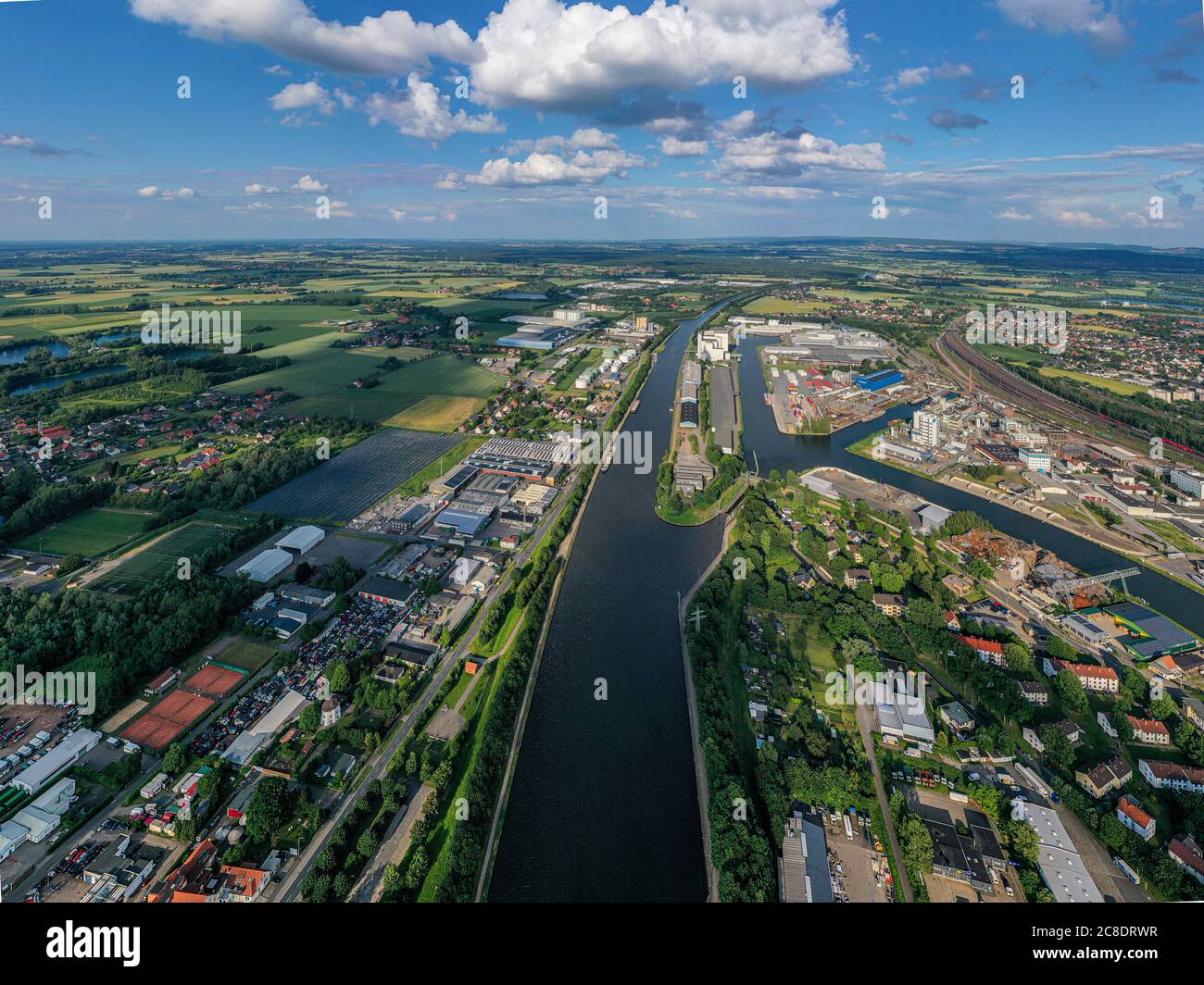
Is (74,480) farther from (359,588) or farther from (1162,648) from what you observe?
(1162,648)

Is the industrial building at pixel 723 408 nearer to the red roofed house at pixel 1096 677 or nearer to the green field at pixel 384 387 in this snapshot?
the green field at pixel 384 387

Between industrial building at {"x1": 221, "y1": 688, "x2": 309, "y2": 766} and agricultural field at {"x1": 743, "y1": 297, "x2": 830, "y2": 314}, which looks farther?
agricultural field at {"x1": 743, "y1": 297, "x2": 830, "y2": 314}

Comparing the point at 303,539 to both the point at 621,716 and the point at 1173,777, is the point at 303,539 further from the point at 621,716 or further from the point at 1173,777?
the point at 1173,777

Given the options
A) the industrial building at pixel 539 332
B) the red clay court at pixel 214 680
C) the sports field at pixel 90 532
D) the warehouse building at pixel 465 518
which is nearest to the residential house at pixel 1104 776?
the warehouse building at pixel 465 518

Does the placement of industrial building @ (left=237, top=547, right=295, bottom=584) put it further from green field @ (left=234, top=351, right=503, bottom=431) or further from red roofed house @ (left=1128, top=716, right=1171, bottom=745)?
red roofed house @ (left=1128, top=716, right=1171, bottom=745)

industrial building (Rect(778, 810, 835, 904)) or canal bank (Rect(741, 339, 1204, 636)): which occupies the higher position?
canal bank (Rect(741, 339, 1204, 636))

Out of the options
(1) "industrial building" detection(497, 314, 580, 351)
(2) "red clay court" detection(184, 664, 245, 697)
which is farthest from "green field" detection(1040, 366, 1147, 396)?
(2) "red clay court" detection(184, 664, 245, 697)

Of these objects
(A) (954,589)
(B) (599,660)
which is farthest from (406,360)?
(A) (954,589)

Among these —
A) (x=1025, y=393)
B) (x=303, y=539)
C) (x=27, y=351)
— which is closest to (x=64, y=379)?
(x=27, y=351)
